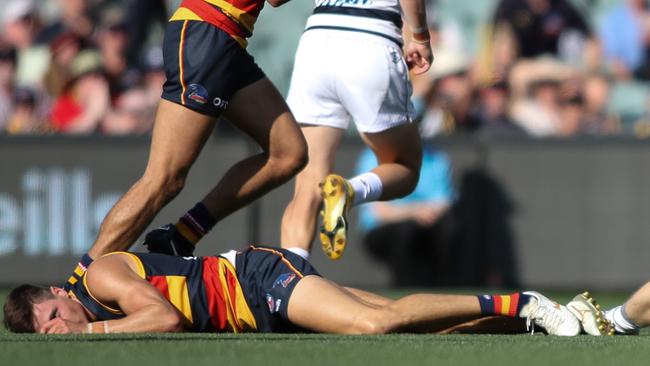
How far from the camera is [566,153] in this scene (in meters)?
11.0

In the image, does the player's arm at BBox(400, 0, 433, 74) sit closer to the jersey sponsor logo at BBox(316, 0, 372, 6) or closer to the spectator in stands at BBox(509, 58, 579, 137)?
the jersey sponsor logo at BBox(316, 0, 372, 6)

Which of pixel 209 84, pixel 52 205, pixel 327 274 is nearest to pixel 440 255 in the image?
pixel 327 274

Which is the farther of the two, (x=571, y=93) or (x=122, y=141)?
(x=571, y=93)

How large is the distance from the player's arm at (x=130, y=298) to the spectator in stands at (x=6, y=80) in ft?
20.4

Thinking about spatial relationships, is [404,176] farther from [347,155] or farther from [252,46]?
[252,46]

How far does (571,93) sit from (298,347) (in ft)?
23.3

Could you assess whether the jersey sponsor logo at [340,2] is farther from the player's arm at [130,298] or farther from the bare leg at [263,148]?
the player's arm at [130,298]

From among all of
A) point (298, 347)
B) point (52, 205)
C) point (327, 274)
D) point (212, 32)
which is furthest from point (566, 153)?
point (298, 347)

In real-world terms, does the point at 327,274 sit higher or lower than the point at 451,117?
lower

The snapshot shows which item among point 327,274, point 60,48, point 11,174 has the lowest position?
point 327,274

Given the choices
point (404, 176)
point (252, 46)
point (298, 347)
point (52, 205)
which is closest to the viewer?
point (298, 347)

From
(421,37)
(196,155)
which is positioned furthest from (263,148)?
(421,37)

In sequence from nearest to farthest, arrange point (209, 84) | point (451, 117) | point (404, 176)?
point (209, 84) → point (404, 176) → point (451, 117)

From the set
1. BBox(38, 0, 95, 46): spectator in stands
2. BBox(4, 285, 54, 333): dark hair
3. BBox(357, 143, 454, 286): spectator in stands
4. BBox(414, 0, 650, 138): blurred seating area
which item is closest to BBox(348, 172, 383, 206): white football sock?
BBox(4, 285, 54, 333): dark hair
